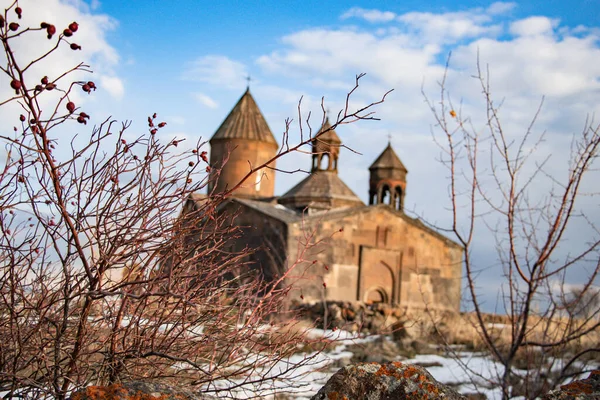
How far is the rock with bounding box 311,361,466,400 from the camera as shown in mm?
1995

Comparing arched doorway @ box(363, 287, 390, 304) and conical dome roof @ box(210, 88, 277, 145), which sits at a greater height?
conical dome roof @ box(210, 88, 277, 145)

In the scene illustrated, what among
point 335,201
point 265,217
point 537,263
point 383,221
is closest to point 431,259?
point 383,221

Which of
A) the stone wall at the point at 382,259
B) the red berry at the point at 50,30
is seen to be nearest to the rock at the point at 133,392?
the red berry at the point at 50,30

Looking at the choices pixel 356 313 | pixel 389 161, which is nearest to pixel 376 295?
pixel 356 313

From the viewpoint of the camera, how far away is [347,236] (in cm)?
1759

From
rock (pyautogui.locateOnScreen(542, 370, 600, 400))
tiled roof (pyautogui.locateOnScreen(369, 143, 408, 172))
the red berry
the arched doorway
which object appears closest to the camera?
the red berry

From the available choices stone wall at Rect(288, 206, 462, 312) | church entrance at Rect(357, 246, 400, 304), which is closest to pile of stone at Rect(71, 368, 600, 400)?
stone wall at Rect(288, 206, 462, 312)

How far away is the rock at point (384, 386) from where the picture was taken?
200cm

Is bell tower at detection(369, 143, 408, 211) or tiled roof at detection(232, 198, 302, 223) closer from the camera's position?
tiled roof at detection(232, 198, 302, 223)

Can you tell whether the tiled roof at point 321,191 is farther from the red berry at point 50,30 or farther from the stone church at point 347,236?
the red berry at point 50,30

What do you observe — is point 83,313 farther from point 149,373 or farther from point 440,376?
point 440,376

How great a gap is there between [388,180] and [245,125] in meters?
5.47

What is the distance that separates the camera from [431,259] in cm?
1934

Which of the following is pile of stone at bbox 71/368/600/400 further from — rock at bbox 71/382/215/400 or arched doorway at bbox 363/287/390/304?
arched doorway at bbox 363/287/390/304
